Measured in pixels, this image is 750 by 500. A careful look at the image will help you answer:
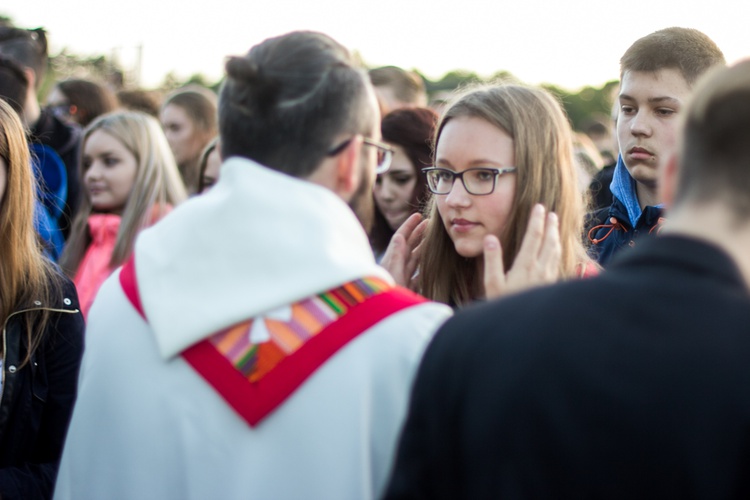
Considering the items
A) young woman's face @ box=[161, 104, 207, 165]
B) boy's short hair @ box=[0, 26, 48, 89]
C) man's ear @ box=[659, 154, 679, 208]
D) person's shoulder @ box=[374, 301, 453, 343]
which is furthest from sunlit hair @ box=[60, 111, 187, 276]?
man's ear @ box=[659, 154, 679, 208]

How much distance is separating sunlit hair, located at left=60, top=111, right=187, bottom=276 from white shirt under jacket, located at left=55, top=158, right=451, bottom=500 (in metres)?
3.08

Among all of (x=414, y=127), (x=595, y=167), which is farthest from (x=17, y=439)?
(x=595, y=167)

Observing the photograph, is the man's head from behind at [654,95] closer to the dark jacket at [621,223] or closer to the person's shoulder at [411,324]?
the dark jacket at [621,223]

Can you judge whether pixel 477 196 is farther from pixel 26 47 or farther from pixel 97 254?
pixel 26 47

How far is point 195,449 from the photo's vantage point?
1.81 m

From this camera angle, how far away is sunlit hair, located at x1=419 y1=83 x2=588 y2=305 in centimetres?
295

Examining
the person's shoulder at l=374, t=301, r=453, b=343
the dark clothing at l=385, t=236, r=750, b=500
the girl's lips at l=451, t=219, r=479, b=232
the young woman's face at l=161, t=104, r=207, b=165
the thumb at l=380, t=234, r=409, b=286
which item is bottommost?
the young woman's face at l=161, t=104, r=207, b=165

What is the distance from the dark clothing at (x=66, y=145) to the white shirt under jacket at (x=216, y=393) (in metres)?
3.88

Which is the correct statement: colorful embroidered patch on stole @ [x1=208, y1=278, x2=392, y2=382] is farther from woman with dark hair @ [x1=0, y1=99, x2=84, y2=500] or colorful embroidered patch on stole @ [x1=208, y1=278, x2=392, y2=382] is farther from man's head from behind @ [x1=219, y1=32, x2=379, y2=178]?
woman with dark hair @ [x1=0, y1=99, x2=84, y2=500]

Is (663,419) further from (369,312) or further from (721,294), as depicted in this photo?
(369,312)

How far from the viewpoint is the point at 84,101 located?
7.01m

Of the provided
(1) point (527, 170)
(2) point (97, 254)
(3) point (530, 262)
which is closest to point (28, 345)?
(3) point (530, 262)

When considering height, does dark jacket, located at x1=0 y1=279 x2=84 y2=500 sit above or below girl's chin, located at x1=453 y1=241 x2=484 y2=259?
below

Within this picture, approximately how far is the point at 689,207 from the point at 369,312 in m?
0.65
